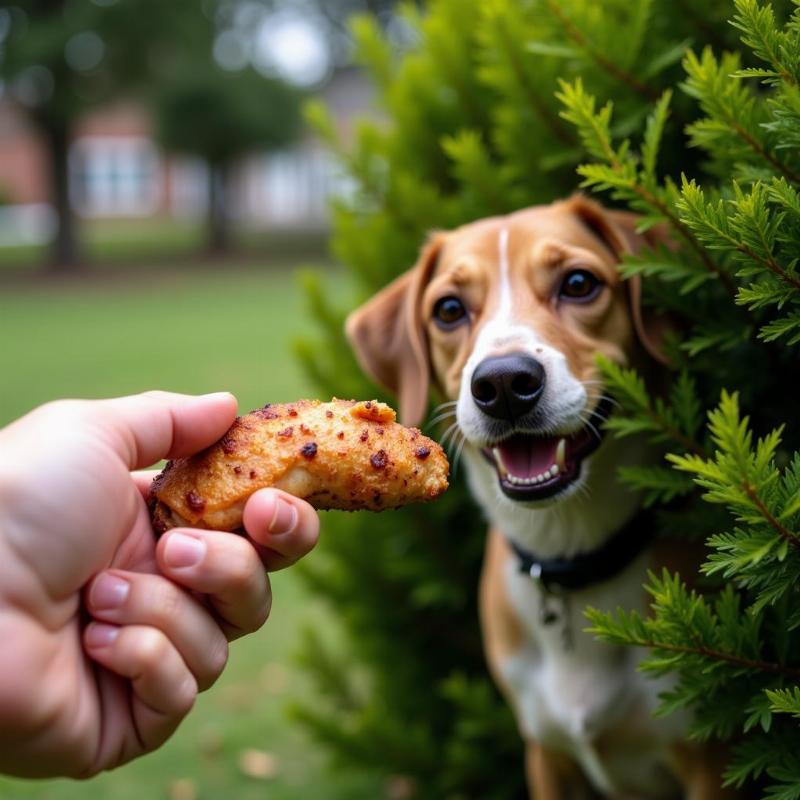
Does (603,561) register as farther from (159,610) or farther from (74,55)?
(74,55)

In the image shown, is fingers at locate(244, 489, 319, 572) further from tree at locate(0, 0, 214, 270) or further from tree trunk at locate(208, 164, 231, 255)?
tree trunk at locate(208, 164, 231, 255)

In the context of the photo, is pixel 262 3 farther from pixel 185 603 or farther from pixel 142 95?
pixel 185 603

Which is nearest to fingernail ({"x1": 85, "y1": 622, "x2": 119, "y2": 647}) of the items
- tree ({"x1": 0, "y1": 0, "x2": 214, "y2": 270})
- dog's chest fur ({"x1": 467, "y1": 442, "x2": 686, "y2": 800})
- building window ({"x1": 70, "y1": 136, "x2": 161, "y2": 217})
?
dog's chest fur ({"x1": 467, "y1": 442, "x2": 686, "y2": 800})

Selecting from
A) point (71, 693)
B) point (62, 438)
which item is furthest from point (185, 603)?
point (62, 438)

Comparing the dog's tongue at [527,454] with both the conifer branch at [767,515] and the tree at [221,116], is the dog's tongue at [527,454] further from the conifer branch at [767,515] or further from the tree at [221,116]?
the tree at [221,116]

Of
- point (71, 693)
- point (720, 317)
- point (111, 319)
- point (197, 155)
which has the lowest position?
point (197, 155)

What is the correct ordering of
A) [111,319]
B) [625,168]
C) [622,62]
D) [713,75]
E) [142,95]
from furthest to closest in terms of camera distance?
1. [142,95]
2. [111,319]
3. [622,62]
4. [625,168]
5. [713,75]

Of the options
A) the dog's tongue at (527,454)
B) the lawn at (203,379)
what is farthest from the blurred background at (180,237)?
the dog's tongue at (527,454)
